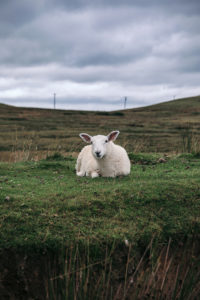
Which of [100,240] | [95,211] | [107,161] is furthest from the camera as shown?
[107,161]

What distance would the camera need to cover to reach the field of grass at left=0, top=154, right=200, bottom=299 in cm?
396

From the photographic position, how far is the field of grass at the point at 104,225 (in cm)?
396

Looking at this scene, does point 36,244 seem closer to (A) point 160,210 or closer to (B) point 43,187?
(A) point 160,210

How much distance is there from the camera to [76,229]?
4668mm

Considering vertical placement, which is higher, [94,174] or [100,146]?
[100,146]

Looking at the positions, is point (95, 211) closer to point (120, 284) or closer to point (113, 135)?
point (120, 284)

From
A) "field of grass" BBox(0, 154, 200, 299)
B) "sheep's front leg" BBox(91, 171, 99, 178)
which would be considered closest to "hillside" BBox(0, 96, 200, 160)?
"sheep's front leg" BBox(91, 171, 99, 178)

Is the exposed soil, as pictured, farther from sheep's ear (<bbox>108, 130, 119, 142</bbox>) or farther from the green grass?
sheep's ear (<bbox>108, 130, 119, 142</bbox>)

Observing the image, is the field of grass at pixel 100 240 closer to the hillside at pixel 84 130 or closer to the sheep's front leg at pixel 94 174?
the sheep's front leg at pixel 94 174

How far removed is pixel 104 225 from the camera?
481 cm

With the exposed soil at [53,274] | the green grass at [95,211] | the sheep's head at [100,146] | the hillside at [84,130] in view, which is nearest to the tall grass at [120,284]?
the exposed soil at [53,274]

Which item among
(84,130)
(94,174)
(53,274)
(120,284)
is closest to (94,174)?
(94,174)

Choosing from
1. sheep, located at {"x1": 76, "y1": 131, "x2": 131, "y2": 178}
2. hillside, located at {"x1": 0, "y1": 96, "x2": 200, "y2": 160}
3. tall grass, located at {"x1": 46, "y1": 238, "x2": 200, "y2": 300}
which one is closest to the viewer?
tall grass, located at {"x1": 46, "y1": 238, "x2": 200, "y2": 300}

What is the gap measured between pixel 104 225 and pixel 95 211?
462 millimetres
